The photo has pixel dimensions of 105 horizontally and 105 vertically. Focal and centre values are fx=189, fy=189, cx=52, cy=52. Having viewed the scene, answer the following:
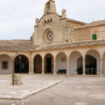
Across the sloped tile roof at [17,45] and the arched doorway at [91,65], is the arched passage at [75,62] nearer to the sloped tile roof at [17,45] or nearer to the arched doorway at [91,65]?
the arched doorway at [91,65]

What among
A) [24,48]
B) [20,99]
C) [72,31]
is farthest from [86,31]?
[20,99]

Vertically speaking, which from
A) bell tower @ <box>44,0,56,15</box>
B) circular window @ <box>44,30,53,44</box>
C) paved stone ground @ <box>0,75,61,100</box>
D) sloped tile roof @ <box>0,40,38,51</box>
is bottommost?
paved stone ground @ <box>0,75,61,100</box>

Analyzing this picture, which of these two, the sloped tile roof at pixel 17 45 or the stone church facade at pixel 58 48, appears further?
the sloped tile roof at pixel 17 45

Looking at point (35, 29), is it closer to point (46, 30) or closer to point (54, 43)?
point (46, 30)

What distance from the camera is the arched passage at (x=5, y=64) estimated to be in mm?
32969

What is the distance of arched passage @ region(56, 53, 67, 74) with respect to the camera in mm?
29086

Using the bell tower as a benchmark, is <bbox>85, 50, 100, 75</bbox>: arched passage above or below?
below

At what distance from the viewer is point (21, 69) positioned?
35.1 meters

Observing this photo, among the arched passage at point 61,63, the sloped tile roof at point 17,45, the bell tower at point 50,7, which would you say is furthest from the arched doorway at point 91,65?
the bell tower at point 50,7

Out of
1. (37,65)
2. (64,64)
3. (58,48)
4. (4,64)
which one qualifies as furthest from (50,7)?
(4,64)

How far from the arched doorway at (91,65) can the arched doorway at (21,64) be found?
12.1 metres

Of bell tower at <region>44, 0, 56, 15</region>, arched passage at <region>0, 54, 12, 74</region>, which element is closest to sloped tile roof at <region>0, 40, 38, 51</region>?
arched passage at <region>0, 54, 12, 74</region>

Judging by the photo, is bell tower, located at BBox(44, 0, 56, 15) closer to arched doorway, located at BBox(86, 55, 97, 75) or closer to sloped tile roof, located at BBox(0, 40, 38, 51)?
sloped tile roof, located at BBox(0, 40, 38, 51)

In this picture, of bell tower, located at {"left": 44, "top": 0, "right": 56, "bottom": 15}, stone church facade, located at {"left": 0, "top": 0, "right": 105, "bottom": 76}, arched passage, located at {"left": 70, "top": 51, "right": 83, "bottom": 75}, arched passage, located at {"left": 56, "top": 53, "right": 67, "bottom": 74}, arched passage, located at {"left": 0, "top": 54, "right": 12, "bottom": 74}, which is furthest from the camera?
arched passage, located at {"left": 0, "top": 54, "right": 12, "bottom": 74}
